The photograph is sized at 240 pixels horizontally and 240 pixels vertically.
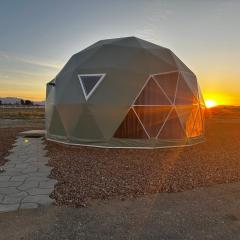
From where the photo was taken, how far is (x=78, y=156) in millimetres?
12102

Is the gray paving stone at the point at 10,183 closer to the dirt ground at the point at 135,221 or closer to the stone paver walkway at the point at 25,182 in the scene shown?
the stone paver walkway at the point at 25,182

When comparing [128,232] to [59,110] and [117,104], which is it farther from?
[59,110]

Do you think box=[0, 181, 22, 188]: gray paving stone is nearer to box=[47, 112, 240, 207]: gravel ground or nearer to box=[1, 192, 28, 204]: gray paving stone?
box=[1, 192, 28, 204]: gray paving stone

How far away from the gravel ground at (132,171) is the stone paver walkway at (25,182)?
327 millimetres

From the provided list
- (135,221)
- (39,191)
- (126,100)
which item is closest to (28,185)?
(39,191)

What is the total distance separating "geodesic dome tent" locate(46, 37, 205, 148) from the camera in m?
13.9

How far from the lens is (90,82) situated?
1460cm

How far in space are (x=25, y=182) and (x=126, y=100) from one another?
6927mm

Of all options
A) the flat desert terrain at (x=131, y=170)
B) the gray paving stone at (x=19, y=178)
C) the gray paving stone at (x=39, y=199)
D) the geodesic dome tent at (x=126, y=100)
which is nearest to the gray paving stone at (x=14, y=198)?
the gray paving stone at (x=39, y=199)

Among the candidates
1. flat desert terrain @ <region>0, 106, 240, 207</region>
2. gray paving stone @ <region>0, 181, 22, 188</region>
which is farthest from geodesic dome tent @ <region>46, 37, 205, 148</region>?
gray paving stone @ <region>0, 181, 22, 188</region>

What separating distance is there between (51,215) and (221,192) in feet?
13.6

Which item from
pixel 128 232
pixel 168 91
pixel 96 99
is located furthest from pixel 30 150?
pixel 128 232

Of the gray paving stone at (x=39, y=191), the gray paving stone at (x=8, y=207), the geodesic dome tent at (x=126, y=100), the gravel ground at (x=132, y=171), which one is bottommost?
the gray paving stone at (x=8, y=207)

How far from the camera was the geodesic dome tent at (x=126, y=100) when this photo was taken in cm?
1386
